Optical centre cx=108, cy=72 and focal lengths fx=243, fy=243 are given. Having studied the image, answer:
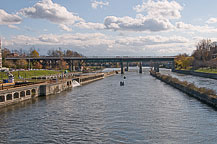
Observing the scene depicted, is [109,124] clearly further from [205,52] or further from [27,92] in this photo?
[205,52]

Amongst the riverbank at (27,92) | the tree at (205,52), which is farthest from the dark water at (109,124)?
the tree at (205,52)

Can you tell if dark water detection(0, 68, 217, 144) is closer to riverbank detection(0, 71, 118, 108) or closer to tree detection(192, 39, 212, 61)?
riverbank detection(0, 71, 118, 108)

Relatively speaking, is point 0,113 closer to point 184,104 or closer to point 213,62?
point 184,104

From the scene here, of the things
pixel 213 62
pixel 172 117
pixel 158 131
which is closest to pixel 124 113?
pixel 172 117

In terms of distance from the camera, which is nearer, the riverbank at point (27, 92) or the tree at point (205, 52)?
the riverbank at point (27, 92)

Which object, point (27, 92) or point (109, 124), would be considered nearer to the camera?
point (109, 124)

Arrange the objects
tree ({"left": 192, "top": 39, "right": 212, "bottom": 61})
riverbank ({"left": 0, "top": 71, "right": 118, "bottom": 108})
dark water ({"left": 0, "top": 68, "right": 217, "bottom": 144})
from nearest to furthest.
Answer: dark water ({"left": 0, "top": 68, "right": 217, "bottom": 144}), riverbank ({"left": 0, "top": 71, "right": 118, "bottom": 108}), tree ({"left": 192, "top": 39, "right": 212, "bottom": 61})

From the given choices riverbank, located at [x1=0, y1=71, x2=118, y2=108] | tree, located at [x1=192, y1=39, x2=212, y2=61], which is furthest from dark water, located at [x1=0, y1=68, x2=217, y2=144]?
tree, located at [x1=192, y1=39, x2=212, y2=61]

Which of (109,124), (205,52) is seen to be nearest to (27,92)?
(109,124)

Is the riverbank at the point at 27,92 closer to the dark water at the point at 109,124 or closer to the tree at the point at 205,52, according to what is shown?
the dark water at the point at 109,124

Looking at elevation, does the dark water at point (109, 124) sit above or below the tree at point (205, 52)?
below

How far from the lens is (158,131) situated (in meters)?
32.6

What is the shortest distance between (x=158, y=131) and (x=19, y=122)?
21169 millimetres

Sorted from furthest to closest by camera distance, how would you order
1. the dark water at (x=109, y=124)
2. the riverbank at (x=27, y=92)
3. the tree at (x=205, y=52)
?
the tree at (x=205, y=52) < the riverbank at (x=27, y=92) < the dark water at (x=109, y=124)
